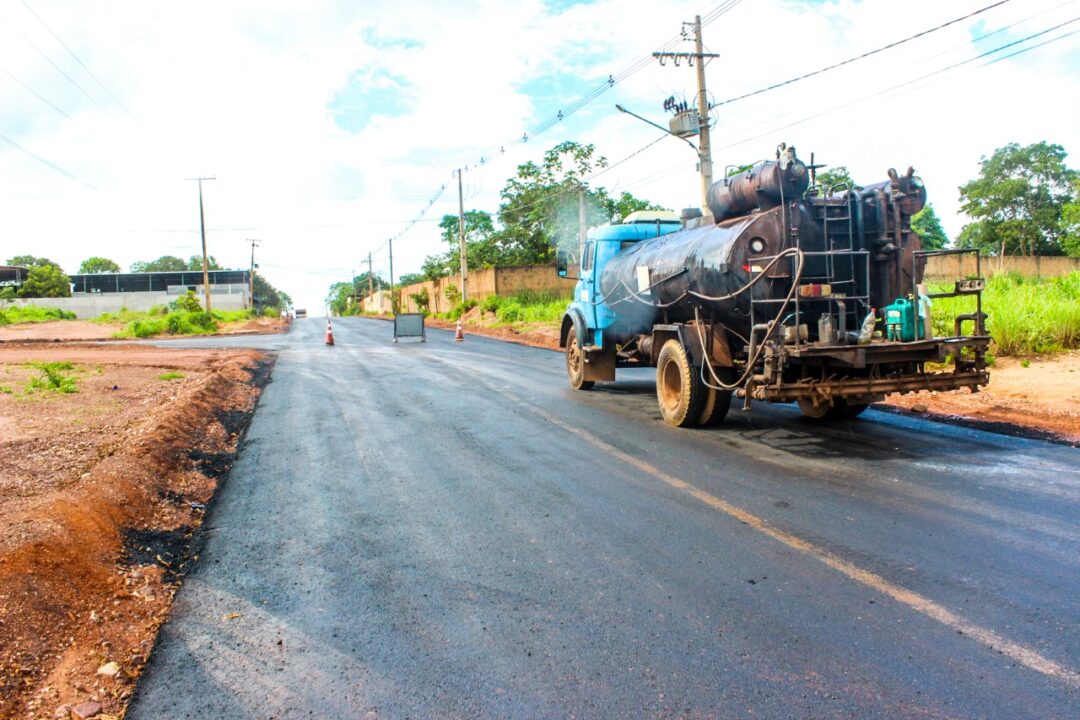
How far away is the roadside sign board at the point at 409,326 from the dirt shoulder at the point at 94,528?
60.5ft

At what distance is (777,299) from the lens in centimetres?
784

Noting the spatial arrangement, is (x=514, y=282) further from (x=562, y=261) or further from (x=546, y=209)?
(x=562, y=261)

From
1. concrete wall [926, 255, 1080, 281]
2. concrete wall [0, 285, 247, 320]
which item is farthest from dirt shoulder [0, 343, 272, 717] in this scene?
concrete wall [0, 285, 247, 320]

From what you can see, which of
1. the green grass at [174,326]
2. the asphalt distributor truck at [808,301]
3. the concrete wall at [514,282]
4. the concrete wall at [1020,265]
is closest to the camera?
the asphalt distributor truck at [808,301]

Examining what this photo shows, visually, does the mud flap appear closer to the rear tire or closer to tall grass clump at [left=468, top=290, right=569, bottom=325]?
the rear tire

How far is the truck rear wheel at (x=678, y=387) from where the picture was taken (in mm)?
9016

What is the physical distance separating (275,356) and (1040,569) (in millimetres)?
21683

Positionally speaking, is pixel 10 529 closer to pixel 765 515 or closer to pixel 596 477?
pixel 596 477

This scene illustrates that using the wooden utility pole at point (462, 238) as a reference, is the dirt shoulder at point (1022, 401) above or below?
below

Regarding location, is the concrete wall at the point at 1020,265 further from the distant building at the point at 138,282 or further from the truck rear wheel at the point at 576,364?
the distant building at the point at 138,282

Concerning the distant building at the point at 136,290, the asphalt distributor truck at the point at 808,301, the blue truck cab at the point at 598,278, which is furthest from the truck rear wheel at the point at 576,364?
the distant building at the point at 136,290

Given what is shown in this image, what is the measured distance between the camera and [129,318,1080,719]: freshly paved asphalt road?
309 centimetres

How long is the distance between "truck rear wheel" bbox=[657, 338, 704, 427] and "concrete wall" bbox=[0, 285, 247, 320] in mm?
68797

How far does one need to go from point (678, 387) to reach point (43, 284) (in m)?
85.0
